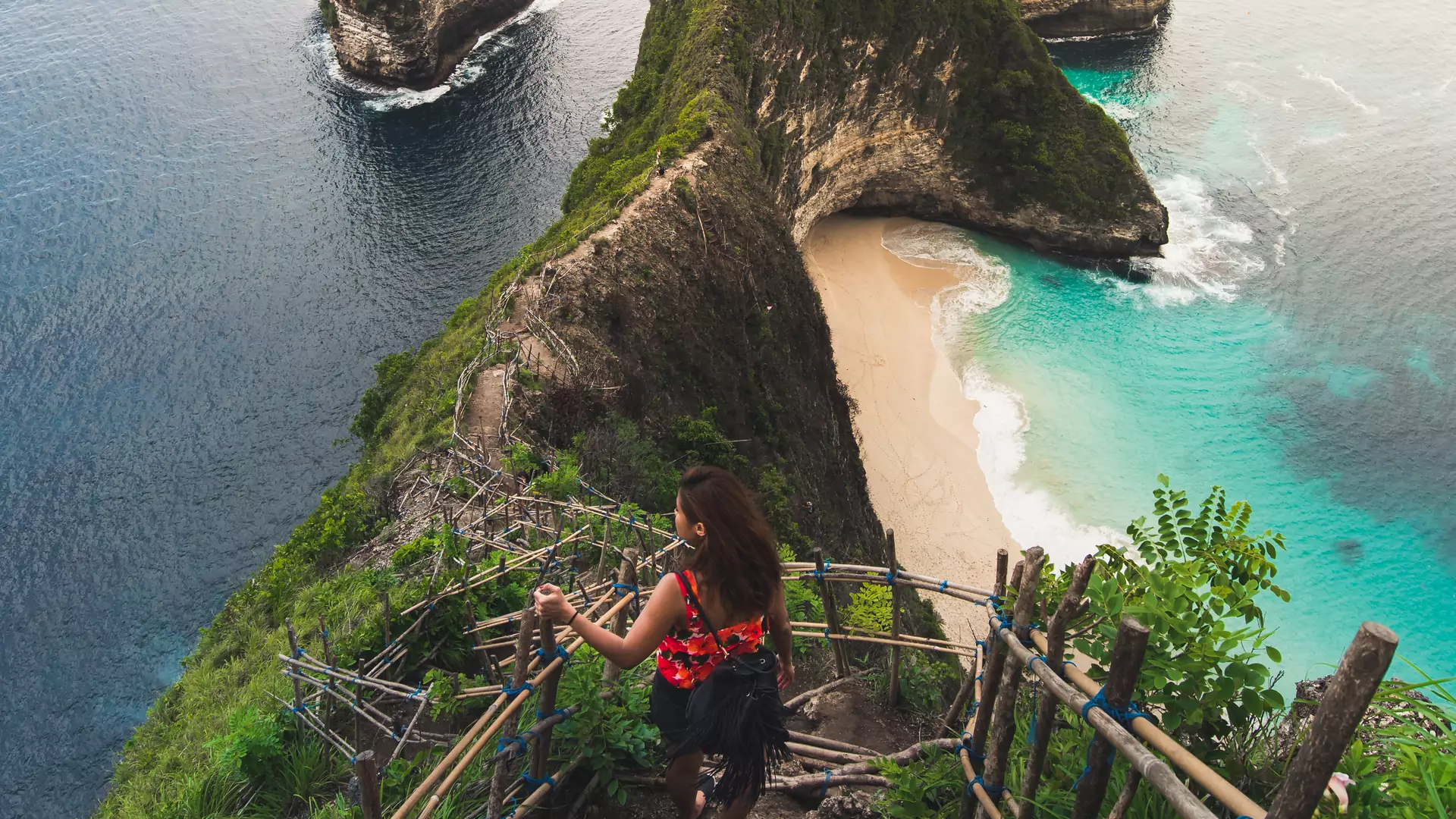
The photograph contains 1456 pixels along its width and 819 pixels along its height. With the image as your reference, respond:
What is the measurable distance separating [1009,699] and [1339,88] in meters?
65.6

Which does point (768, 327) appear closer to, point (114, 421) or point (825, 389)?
point (825, 389)

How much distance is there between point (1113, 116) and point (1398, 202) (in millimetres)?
16042

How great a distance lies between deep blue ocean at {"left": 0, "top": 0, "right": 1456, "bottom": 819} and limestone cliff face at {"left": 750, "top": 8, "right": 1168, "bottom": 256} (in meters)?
2.25

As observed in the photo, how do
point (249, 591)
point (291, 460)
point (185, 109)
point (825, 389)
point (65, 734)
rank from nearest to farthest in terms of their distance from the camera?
point (249, 591), point (65, 734), point (825, 389), point (291, 460), point (185, 109)

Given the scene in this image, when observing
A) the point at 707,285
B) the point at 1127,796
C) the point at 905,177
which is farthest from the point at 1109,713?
the point at 905,177

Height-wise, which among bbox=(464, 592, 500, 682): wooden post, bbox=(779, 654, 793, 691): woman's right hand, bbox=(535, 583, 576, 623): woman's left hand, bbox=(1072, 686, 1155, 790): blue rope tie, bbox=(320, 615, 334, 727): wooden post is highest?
bbox=(1072, 686, 1155, 790): blue rope tie

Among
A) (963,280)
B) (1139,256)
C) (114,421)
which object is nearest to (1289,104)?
(1139,256)

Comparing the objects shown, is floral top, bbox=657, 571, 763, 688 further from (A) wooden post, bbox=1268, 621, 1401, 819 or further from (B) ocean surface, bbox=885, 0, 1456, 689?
(B) ocean surface, bbox=885, 0, 1456, 689

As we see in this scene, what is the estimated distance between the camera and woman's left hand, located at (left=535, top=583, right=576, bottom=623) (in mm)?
5016

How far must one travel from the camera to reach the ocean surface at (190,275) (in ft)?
84.2

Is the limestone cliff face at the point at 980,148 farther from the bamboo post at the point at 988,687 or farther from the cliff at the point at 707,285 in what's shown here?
the bamboo post at the point at 988,687

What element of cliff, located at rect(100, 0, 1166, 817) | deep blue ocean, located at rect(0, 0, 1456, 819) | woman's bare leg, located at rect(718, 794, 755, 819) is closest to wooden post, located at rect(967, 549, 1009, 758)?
woman's bare leg, located at rect(718, 794, 755, 819)

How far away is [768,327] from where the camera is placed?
985 inches

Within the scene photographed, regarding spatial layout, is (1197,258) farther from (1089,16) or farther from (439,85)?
(439,85)
